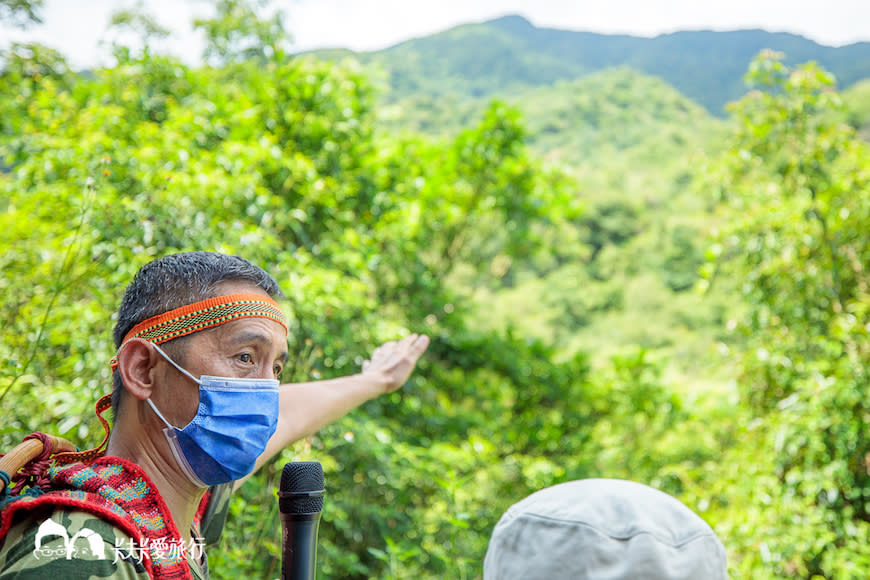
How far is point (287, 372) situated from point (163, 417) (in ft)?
5.26

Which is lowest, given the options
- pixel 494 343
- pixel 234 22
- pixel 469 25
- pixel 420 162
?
pixel 494 343

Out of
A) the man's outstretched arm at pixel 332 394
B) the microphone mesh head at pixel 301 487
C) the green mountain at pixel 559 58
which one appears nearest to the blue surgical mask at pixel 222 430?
the microphone mesh head at pixel 301 487

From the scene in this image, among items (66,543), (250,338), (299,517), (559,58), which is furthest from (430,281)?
(559,58)

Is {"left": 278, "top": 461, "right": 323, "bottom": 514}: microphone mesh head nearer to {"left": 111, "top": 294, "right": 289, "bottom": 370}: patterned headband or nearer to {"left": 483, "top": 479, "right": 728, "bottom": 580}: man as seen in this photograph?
{"left": 111, "top": 294, "right": 289, "bottom": 370}: patterned headband

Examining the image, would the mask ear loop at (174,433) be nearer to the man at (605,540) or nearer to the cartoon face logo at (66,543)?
the cartoon face logo at (66,543)

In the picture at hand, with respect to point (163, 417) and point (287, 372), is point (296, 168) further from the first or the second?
point (163, 417)

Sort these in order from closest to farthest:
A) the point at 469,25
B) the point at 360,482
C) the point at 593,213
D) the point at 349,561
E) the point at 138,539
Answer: the point at 138,539, the point at 349,561, the point at 360,482, the point at 593,213, the point at 469,25

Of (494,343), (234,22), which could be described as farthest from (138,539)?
(234,22)

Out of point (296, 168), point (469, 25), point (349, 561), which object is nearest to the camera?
point (349, 561)

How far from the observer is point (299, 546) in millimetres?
1161

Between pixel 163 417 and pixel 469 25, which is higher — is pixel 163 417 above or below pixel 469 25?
below

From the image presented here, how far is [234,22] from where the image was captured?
7941 mm

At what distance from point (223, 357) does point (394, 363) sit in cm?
90

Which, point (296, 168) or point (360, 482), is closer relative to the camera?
point (360, 482)
